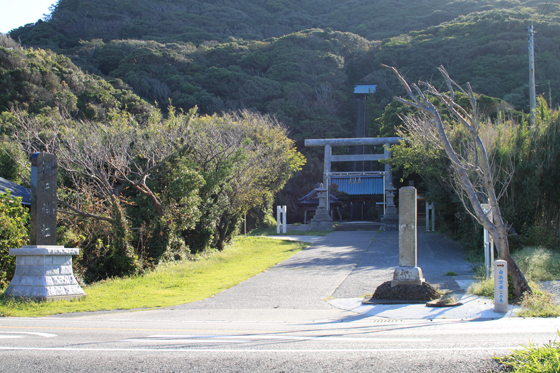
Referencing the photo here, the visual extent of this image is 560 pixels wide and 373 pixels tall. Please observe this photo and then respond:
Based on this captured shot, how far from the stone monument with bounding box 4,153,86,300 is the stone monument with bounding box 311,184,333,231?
836 inches

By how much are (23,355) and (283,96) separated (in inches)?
1816

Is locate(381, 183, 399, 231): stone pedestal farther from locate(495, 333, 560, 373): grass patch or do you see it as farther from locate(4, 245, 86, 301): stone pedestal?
locate(495, 333, 560, 373): grass patch

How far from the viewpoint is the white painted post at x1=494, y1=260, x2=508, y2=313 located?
759 cm

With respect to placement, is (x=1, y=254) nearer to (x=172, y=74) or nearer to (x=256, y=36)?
(x=172, y=74)

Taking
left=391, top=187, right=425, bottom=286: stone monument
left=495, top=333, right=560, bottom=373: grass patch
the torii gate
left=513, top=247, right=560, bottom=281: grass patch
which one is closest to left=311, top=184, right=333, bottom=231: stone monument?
the torii gate

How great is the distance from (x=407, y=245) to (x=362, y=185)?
25264 mm

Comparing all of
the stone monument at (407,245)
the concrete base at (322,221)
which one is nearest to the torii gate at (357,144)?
the concrete base at (322,221)

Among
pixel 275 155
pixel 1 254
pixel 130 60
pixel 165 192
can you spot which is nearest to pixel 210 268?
pixel 165 192

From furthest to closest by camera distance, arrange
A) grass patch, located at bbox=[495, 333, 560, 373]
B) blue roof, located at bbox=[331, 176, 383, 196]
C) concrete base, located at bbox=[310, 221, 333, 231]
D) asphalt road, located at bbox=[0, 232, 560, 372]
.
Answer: blue roof, located at bbox=[331, 176, 383, 196] → concrete base, located at bbox=[310, 221, 333, 231] → asphalt road, located at bbox=[0, 232, 560, 372] → grass patch, located at bbox=[495, 333, 560, 373]

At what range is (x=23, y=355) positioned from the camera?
4934 millimetres

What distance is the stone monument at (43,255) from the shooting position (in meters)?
9.19

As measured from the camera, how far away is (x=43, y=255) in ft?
30.3

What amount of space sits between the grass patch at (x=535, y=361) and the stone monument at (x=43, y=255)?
8485 mm

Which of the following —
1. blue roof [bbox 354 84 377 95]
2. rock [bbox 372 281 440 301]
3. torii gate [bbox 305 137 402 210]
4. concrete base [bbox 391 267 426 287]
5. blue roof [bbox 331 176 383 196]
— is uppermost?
blue roof [bbox 354 84 377 95]
